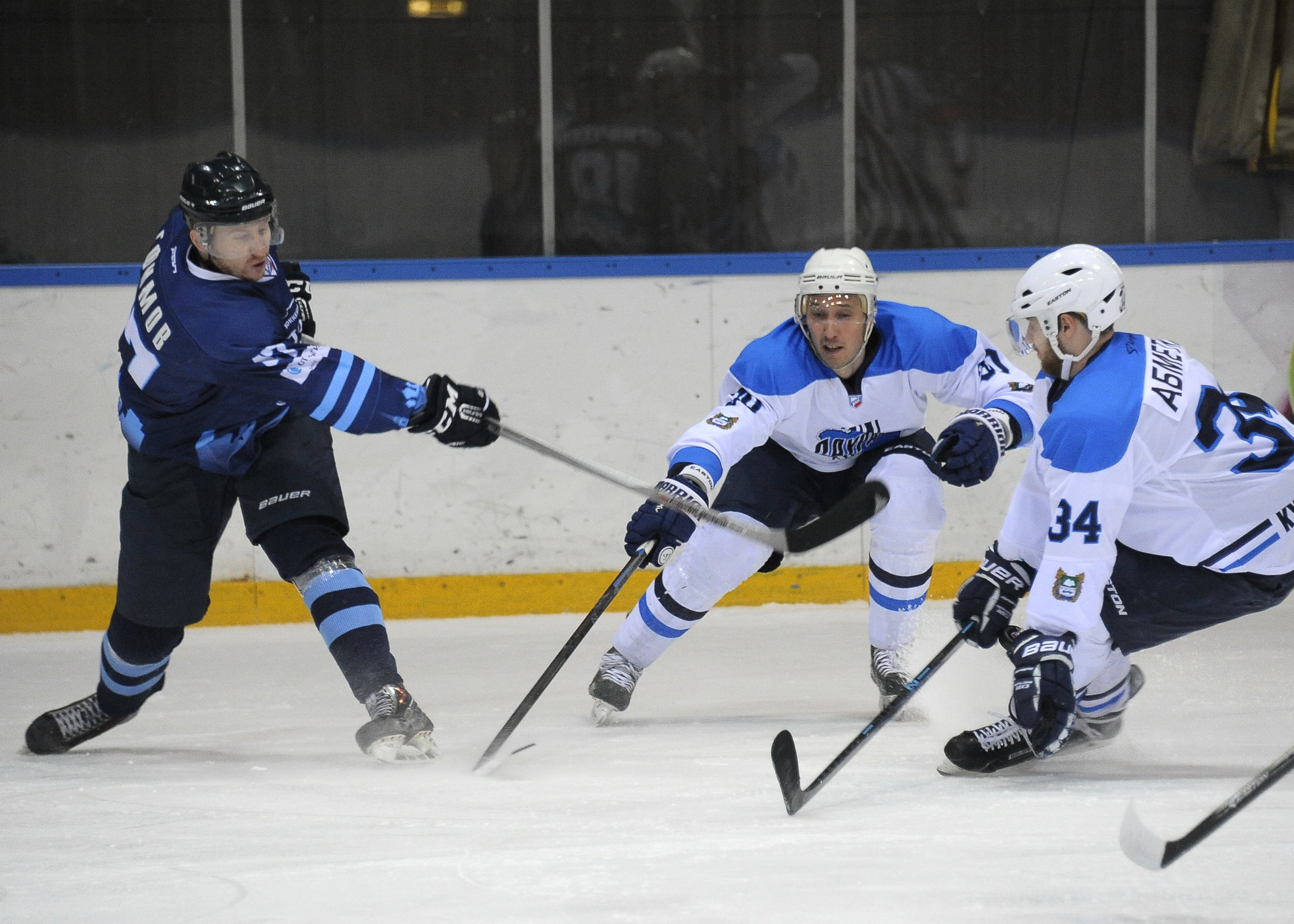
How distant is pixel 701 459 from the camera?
2676mm

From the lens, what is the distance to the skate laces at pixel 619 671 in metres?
2.82

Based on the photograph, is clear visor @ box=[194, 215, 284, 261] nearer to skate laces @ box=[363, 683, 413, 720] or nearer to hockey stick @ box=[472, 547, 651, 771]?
skate laces @ box=[363, 683, 413, 720]

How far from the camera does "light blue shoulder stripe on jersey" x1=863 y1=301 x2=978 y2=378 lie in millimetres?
2805

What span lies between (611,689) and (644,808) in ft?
2.40

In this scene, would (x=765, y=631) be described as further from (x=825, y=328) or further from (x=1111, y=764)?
(x=1111, y=764)

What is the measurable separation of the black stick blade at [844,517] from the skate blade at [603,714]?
0.58 meters

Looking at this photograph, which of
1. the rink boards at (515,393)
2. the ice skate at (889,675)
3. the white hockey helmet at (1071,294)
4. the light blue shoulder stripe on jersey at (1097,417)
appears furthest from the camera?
the rink boards at (515,393)

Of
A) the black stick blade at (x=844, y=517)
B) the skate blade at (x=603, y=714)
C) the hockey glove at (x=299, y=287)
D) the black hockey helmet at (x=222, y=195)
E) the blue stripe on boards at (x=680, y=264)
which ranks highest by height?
the black hockey helmet at (x=222, y=195)

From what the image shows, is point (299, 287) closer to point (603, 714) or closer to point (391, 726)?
point (391, 726)

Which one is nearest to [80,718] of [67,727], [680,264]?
[67,727]

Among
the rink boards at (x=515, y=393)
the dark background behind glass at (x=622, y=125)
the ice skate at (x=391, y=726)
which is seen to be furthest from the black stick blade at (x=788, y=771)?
the dark background behind glass at (x=622, y=125)

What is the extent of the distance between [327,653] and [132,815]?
156 centimetres

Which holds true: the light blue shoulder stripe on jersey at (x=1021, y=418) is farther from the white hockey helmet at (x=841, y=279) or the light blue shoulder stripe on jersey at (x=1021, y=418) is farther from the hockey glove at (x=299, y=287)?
the hockey glove at (x=299, y=287)

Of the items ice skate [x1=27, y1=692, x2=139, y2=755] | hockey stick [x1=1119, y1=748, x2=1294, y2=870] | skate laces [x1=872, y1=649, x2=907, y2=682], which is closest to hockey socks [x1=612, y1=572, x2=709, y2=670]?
skate laces [x1=872, y1=649, x2=907, y2=682]
